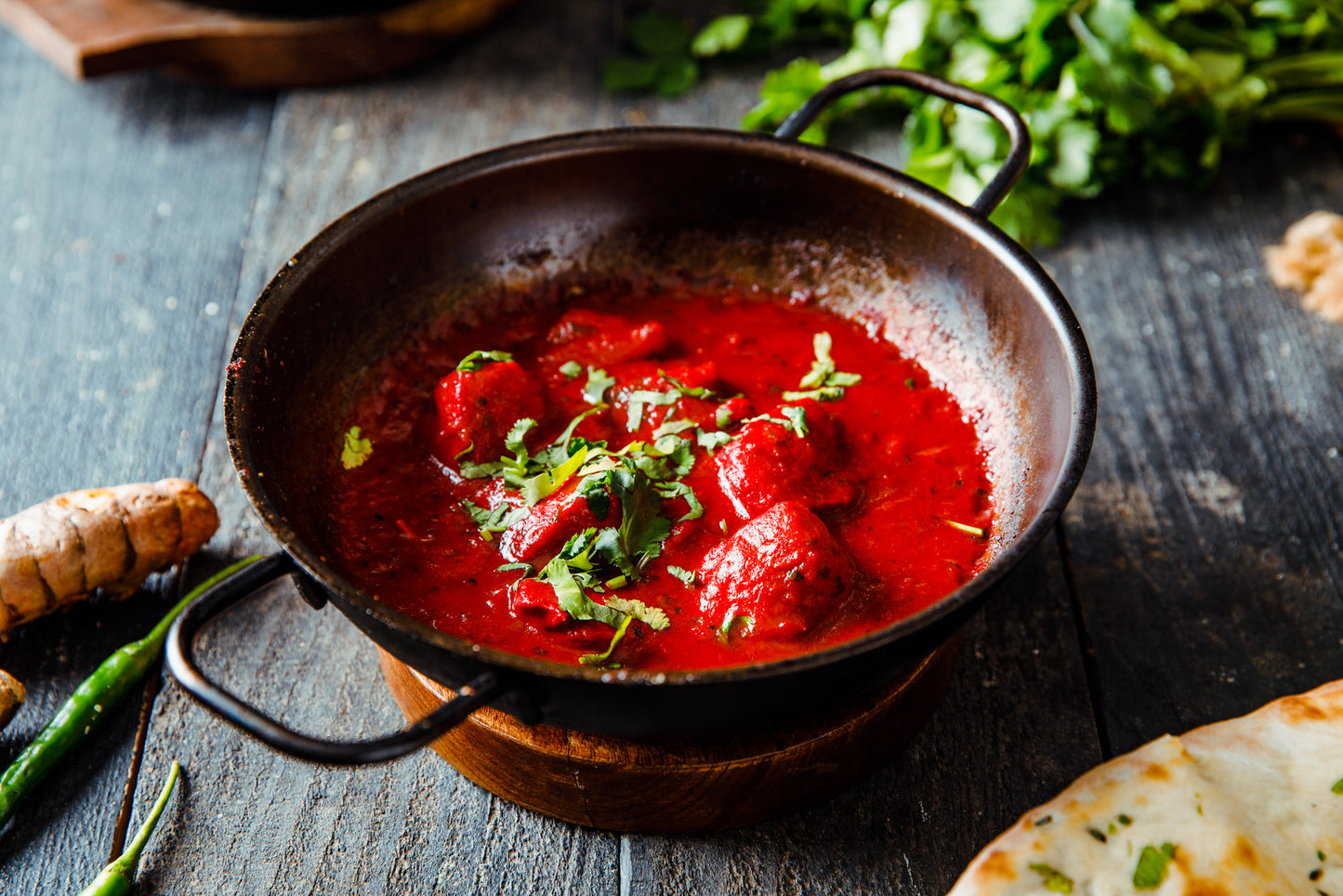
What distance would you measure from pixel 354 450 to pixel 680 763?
112 cm

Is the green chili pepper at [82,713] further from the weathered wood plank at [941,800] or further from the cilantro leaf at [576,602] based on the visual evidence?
the weathered wood plank at [941,800]

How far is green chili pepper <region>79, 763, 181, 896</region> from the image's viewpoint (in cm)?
217

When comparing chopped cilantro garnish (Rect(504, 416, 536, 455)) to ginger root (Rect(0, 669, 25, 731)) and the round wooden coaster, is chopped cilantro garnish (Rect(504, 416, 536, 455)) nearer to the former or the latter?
the round wooden coaster

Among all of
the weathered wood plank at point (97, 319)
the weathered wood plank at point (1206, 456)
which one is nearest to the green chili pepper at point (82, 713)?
the weathered wood plank at point (97, 319)

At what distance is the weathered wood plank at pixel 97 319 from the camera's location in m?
2.49

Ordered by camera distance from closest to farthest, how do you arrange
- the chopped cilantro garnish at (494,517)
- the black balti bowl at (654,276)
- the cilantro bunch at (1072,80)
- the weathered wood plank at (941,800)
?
the black balti bowl at (654,276), the weathered wood plank at (941,800), the chopped cilantro garnish at (494,517), the cilantro bunch at (1072,80)

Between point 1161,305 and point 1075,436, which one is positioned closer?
point 1075,436

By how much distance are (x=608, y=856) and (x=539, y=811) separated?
183 millimetres

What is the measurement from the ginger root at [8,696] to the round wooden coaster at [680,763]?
874mm

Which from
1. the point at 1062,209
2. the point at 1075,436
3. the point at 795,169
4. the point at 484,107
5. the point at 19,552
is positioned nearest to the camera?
the point at 1075,436

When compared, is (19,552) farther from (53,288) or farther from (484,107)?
(484,107)

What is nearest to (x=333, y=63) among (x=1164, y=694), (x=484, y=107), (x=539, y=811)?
(x=484, y=107)

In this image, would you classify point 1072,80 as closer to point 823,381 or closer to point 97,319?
point 823,381

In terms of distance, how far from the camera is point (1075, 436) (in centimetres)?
211
